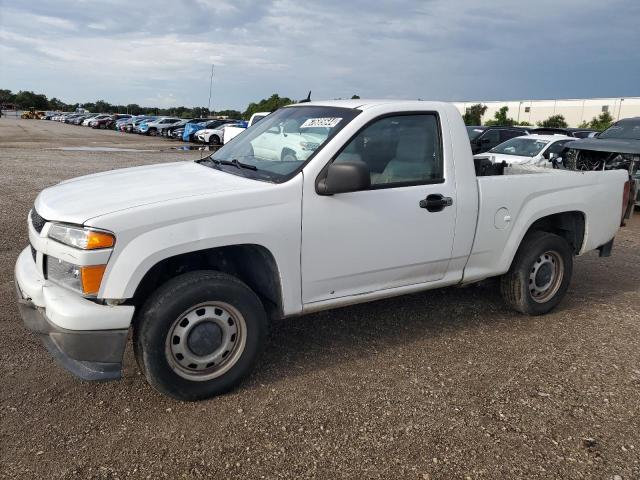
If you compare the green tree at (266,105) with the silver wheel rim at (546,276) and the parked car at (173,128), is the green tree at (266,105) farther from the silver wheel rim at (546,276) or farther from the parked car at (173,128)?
the silver wheel rim at (546,276)

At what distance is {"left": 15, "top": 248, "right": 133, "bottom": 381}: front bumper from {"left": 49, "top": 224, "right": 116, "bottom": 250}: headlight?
306 millimetres

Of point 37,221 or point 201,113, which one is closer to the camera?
point 37,221

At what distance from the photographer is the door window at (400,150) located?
3.81 meters

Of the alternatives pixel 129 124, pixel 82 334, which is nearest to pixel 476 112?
pixel 129 124

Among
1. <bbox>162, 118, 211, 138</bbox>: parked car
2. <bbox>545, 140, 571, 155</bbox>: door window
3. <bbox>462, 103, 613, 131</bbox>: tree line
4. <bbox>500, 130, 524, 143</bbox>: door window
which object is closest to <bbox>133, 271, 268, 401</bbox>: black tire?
<bbox>545, 140, 571, 155</bbox>: door window

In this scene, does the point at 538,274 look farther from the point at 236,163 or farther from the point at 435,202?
the point at 236,163

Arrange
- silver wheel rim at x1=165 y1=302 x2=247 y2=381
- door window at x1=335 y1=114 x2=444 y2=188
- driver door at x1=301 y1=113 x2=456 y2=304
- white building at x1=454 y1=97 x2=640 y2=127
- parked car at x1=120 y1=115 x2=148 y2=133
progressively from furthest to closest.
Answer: white building at x1=454 y1=97 x2=640 y2=127, parked car at x1=120 y1=115 x2=148 y2=133, door window at x1=335 y1=114 x2=444 y2=188, driver door at x1=301 y1=113 x2=456 y2=304, silver wheel rim at x1=165 y1=302 x2=247 y2=381

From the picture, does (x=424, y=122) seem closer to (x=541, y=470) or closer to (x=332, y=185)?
(x=332, y=185)

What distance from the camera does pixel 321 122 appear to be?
396cm

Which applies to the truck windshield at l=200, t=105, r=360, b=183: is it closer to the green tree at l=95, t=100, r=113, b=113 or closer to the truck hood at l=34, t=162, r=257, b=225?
the truck hood at l=34, t=162, r=257, b=225

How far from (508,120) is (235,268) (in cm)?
6248

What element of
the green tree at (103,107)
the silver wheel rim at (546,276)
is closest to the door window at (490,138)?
the silver wheel rim at (546,276)

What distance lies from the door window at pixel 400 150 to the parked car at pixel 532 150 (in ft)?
26.8

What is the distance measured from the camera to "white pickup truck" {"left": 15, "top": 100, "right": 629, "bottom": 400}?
9.94 feet
